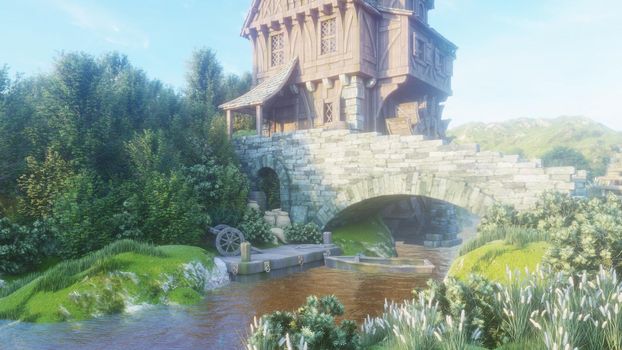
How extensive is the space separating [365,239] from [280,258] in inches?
241

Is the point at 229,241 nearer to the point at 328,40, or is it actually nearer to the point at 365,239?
the point at 365,239

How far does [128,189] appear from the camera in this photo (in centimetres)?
1410

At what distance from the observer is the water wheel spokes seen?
14556mm

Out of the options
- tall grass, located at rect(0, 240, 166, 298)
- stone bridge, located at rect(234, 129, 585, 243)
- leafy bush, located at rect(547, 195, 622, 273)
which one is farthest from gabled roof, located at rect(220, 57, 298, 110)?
leafy bush, located at rect(547, 195, 622, 273)

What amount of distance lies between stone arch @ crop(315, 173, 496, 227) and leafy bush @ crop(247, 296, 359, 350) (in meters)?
10.3

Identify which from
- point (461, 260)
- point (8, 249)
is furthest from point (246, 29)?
point (461, 260)

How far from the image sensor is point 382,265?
1379 centimetres

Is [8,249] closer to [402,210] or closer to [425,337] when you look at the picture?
[425,337]

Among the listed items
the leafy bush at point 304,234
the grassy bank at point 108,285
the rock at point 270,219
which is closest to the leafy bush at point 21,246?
the grassy bank at point 108,285

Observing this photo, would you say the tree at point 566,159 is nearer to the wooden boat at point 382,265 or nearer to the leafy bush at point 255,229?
the wooden boat at point 382,265

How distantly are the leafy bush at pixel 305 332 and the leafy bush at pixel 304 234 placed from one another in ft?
42.9

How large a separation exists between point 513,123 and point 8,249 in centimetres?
10948

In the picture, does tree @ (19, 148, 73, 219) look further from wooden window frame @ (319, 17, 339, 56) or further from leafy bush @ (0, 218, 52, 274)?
wooden window frame @ (319, 17, 339, 56)

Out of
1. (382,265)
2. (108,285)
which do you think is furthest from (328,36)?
(108,285)
